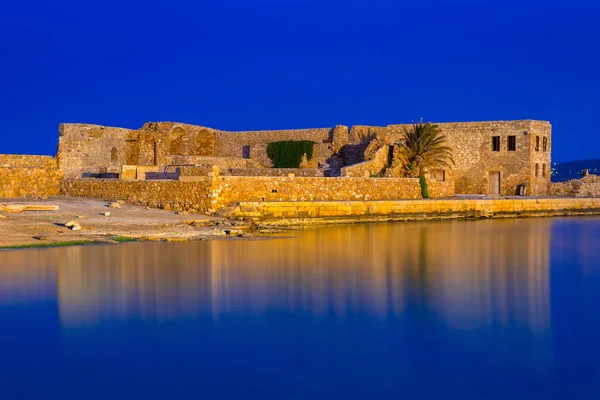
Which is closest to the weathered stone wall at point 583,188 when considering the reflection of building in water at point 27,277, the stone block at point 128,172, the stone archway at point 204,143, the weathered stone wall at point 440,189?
the weathered stone wall at point 440,189

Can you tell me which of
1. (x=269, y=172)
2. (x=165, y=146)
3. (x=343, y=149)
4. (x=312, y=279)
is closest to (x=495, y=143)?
(x=343, y=149)

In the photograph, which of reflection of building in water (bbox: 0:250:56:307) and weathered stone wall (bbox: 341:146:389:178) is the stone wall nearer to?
weathered stone wall (bbox: 341:146:389:178)

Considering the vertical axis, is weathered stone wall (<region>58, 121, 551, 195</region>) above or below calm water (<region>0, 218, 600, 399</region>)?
above

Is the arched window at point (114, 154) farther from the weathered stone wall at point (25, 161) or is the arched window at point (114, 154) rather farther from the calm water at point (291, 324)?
the calm water at point (291, 324)

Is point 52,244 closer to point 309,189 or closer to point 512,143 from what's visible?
point 309,189

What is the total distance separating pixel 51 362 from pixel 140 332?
1177 millimetres

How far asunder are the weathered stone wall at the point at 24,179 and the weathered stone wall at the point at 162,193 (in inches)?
72.4

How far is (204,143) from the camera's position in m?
31.3

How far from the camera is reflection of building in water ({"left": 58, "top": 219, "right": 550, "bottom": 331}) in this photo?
8.72m

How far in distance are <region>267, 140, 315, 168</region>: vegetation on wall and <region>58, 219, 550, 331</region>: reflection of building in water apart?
13352mm

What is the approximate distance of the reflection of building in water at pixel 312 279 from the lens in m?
8.72

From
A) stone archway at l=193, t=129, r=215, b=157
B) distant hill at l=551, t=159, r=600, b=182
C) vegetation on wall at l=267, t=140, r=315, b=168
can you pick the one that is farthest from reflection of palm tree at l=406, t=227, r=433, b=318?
distant hill at l=551, t=159, r=600, b=182

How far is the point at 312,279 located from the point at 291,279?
330 millimetres

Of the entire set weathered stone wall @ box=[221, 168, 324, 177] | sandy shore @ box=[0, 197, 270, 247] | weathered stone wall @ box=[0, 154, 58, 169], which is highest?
weathered stone wall @ box=[0, 154, 58, 169]
